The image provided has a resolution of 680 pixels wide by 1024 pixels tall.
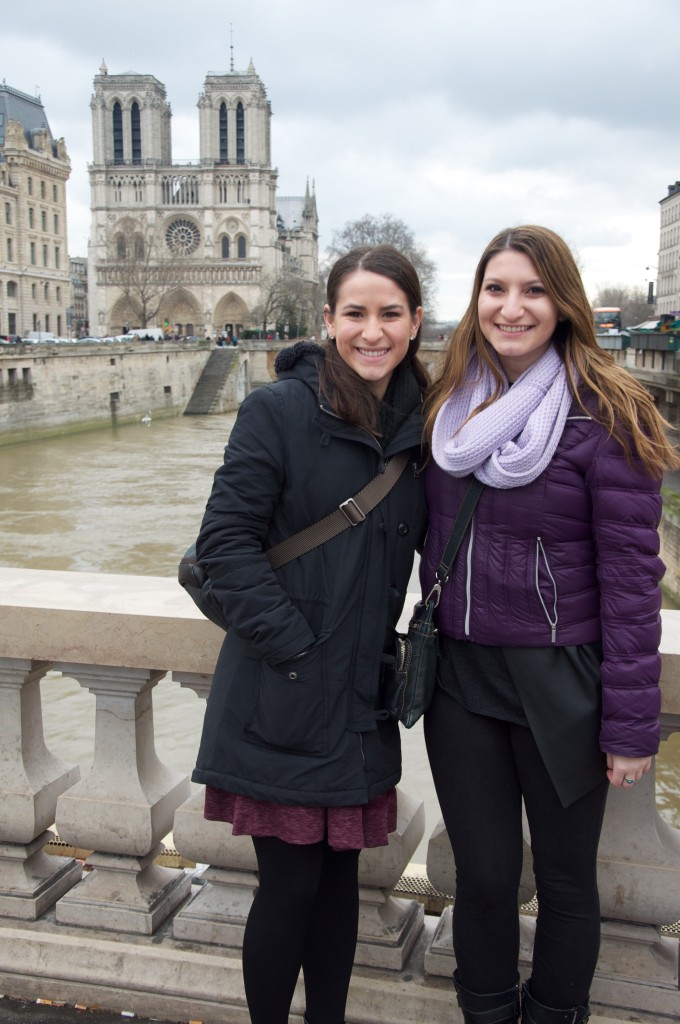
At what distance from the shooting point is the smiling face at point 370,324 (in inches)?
74.9

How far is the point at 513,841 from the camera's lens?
1.84m

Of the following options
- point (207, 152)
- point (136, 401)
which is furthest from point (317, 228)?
point (136, 401)

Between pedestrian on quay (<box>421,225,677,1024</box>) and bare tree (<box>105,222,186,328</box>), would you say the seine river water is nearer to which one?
pedestrian on quay (<box>421,225,677,1024</box>)

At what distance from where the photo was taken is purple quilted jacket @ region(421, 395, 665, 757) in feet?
5.62

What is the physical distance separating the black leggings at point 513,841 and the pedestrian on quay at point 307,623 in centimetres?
14

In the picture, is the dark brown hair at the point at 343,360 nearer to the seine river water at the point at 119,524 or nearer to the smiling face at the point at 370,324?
the smiling face at the point at 370,324

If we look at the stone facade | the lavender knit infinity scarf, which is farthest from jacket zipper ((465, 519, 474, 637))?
the stone facade

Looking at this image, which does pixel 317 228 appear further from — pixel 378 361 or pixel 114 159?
pixel 378 361

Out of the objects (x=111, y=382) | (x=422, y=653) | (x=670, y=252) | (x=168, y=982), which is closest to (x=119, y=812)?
(x=168, y=982)

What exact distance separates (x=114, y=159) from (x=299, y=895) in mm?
77549

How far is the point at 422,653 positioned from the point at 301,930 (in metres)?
0.57

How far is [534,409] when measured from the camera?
1.82 metres

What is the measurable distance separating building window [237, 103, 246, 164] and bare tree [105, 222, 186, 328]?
846 centimetres

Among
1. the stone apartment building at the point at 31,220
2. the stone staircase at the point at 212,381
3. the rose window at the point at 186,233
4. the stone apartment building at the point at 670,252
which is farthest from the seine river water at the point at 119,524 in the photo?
the stone apartment building at the point at 670,252
